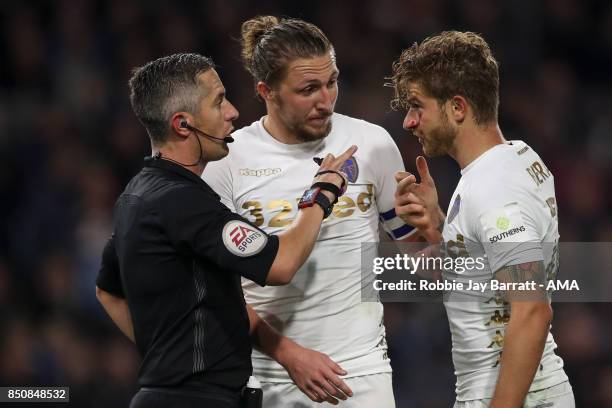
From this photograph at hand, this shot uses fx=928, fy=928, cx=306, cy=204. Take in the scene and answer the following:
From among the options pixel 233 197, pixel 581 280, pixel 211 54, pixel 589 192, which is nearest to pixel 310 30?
pixel 233 197

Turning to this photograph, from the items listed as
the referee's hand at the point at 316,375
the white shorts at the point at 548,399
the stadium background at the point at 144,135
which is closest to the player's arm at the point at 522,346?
the white shorts at the point at 548,399

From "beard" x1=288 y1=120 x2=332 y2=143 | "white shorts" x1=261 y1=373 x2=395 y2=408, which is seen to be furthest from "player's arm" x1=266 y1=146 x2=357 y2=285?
"white shorts" x1=261 y1=373 x2=395 y2=408

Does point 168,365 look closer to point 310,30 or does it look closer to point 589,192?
point 310,30

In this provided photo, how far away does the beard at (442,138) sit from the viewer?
3260 mm

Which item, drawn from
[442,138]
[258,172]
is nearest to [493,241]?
[442,138]

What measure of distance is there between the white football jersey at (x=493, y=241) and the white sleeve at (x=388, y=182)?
622mm

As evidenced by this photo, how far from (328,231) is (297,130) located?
0.42 meters

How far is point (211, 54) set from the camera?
25.4 feet

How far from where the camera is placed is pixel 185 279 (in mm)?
3105

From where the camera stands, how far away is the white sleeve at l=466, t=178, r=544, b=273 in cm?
287

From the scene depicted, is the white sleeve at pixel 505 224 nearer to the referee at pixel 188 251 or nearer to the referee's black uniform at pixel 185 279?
the referee at pixel 188 251

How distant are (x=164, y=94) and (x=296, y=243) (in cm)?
71

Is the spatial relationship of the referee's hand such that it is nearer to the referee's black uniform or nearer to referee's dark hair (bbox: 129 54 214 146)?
the referee's black uniform

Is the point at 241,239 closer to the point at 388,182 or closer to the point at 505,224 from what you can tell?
the point at 505,224
